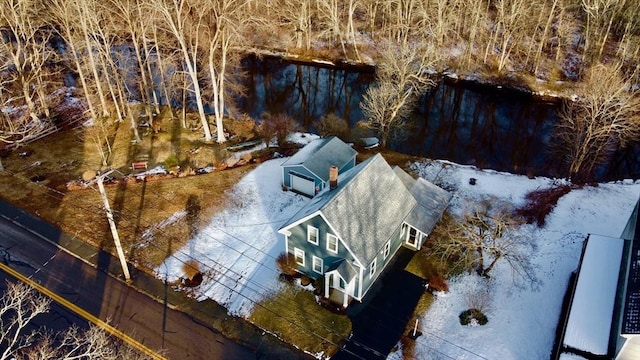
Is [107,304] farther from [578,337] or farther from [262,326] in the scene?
[578,337]

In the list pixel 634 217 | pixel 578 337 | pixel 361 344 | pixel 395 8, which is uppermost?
pixel 395 8

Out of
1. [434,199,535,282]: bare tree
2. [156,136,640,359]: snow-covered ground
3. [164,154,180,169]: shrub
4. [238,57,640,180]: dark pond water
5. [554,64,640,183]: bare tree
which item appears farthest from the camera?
[238,57,640,180]: dark pond water

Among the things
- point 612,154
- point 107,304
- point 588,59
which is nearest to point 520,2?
point 588,59

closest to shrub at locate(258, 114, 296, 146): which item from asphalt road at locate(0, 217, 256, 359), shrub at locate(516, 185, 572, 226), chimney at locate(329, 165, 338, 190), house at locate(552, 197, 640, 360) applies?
chimney at locate(329, 165, 338, 190)

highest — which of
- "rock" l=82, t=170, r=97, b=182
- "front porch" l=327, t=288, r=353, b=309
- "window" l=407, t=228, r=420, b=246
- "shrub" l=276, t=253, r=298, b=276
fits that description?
"rock" l=82, t=170, r=97, b=182

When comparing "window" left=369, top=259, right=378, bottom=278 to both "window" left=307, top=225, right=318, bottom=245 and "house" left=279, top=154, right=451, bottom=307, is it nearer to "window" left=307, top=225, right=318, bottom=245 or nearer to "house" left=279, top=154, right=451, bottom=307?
"house" left=279, top=154, right=451, bottom=307
